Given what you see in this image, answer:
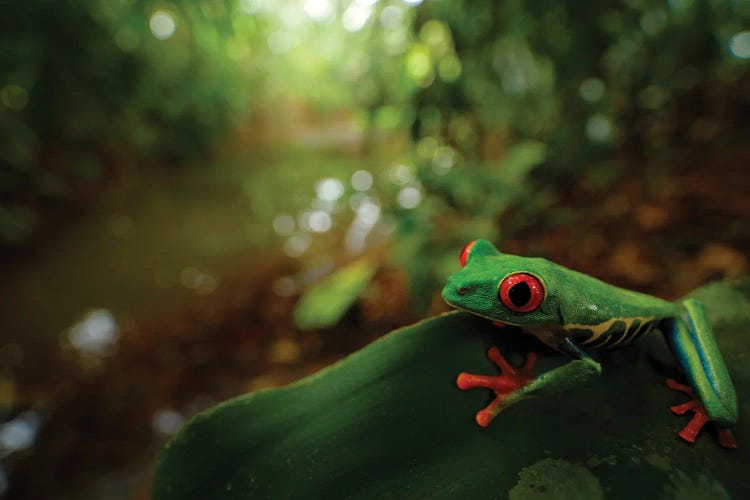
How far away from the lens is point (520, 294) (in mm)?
763

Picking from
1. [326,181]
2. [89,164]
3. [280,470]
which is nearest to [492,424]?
[280,470]

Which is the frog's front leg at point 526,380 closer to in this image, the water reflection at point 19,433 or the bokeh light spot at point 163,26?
the water reflection at point 19,433

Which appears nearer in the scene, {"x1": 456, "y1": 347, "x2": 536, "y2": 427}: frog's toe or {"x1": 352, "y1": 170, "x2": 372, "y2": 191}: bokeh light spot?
{"x1": 456, "y1": 347, "x2": 536, "y2": 427}: frog's toe

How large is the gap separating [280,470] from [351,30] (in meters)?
3.00

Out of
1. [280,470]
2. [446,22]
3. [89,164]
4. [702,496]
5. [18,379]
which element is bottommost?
[702,496]

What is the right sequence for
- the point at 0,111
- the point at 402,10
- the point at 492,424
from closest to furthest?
the point at 492,424
the point at 402,10
the point at 0,111

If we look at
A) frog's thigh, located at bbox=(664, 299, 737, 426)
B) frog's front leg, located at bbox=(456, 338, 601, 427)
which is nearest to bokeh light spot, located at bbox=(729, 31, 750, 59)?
frog's thigh, located at bbox=(664, 299, 737, 426)

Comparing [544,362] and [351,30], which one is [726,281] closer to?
[544,362]

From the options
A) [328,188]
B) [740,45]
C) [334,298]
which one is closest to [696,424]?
[334,298]

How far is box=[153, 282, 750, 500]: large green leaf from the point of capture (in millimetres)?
704

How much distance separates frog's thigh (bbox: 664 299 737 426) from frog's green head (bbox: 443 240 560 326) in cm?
30

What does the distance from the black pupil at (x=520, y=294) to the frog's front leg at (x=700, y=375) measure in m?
0.37

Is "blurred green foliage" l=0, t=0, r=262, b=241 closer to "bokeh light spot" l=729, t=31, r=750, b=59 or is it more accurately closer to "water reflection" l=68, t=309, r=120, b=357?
"water reflection" l=68, t=309, r=120, b=357

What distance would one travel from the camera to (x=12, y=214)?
377 centimetres
